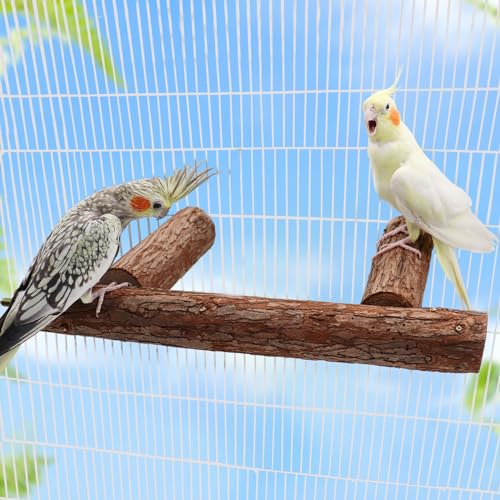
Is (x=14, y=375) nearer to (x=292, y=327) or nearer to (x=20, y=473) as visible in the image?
(x=20, y=473)

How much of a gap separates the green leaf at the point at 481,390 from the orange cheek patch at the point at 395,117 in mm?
711

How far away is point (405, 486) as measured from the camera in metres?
1.84

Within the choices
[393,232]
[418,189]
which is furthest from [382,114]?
[393,232]

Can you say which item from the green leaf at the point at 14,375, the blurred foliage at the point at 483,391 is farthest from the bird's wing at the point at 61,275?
the blurred foliage at the point at 483,391

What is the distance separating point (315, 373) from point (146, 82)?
0.80 metres

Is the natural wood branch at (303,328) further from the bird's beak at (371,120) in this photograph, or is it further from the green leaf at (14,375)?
the green leaf at (14,375)

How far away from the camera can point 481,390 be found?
2047 millimetres

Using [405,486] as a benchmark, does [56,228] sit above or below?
above

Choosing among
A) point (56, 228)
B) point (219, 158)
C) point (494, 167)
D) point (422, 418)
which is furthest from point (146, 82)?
point (422, 418)

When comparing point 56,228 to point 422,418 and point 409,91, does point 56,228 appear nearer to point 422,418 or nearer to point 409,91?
point 409,91

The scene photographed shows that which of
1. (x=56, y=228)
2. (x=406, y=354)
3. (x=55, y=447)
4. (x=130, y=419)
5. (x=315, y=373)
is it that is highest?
(x=56, y=228)

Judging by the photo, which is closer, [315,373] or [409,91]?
[409,91]

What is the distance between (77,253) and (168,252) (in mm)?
331

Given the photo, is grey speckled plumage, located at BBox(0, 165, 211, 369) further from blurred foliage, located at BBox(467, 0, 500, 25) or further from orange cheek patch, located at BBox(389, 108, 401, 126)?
blurred foliage, located at BBox(467, 0, 500, 25)
